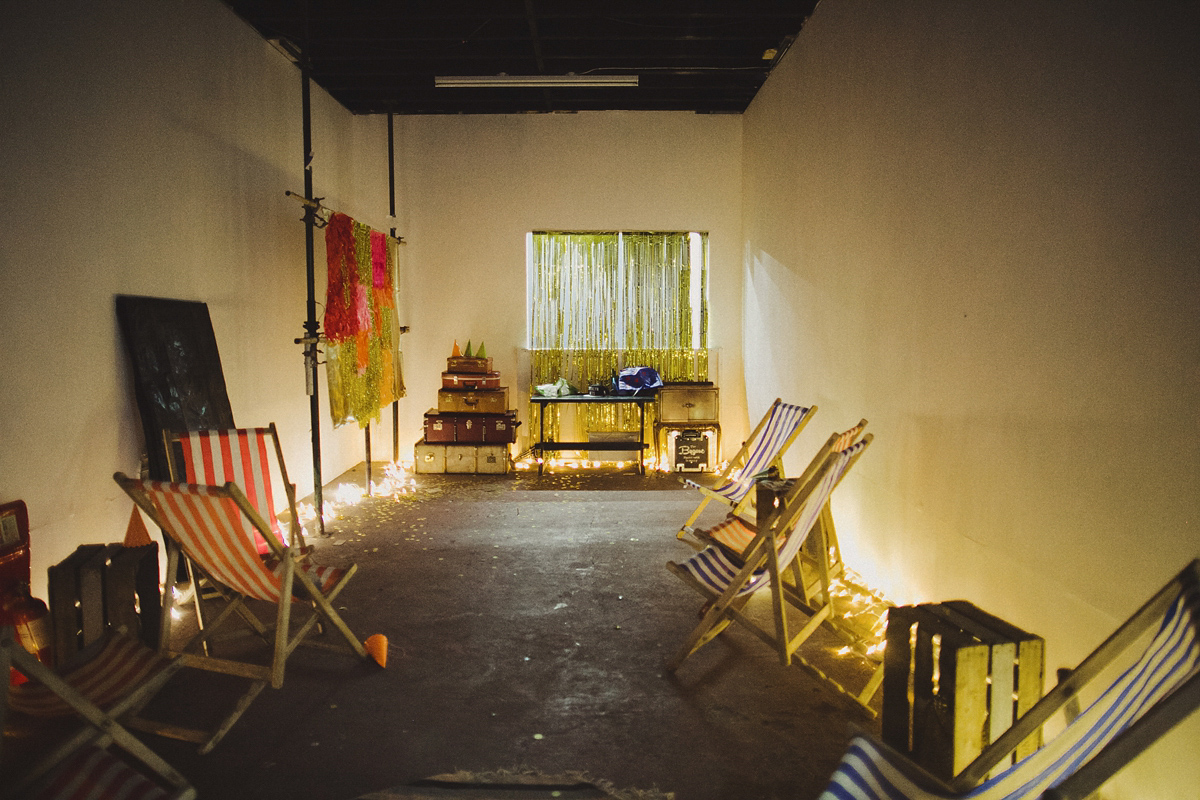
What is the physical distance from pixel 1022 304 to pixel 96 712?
11.0 feet

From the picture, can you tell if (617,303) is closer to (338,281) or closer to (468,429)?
(468,429)

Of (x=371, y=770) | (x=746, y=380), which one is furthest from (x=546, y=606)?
(x=746, y=380)

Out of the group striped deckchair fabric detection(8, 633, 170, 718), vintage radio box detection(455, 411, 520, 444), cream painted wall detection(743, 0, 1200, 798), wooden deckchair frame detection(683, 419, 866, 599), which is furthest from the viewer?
vintage radio box detection(455, 411, 520, 444)

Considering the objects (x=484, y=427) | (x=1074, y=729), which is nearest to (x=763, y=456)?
(x=1074, y=729)

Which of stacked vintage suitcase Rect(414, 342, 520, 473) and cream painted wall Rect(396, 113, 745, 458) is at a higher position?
cream painted wall Rect(396, 113, 745, 458)

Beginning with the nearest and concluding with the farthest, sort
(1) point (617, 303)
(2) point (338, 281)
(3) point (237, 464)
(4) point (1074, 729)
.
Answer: (4) point (1074, 729), (3) point (237, 464), (2) point (338, 281), (1) point (617, 303)

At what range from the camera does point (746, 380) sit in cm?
755

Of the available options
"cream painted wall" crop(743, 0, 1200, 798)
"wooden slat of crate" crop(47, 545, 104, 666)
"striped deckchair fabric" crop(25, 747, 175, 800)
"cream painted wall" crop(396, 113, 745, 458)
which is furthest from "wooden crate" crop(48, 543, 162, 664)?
"cream painted wall" crop(396, 113, 745, 458)

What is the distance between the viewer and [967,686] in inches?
77.6

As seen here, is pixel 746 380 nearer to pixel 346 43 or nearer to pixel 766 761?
pixel 346 43

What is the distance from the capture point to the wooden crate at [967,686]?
77.8 inches

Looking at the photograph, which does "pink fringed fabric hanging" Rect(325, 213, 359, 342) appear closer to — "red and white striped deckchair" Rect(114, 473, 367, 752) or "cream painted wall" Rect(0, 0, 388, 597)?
"cream painted wall" Rect(0, 0, 388, 597)

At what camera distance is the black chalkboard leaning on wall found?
3693 mm

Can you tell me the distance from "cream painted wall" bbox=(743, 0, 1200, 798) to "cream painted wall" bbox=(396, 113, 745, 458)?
2938 millimetres
